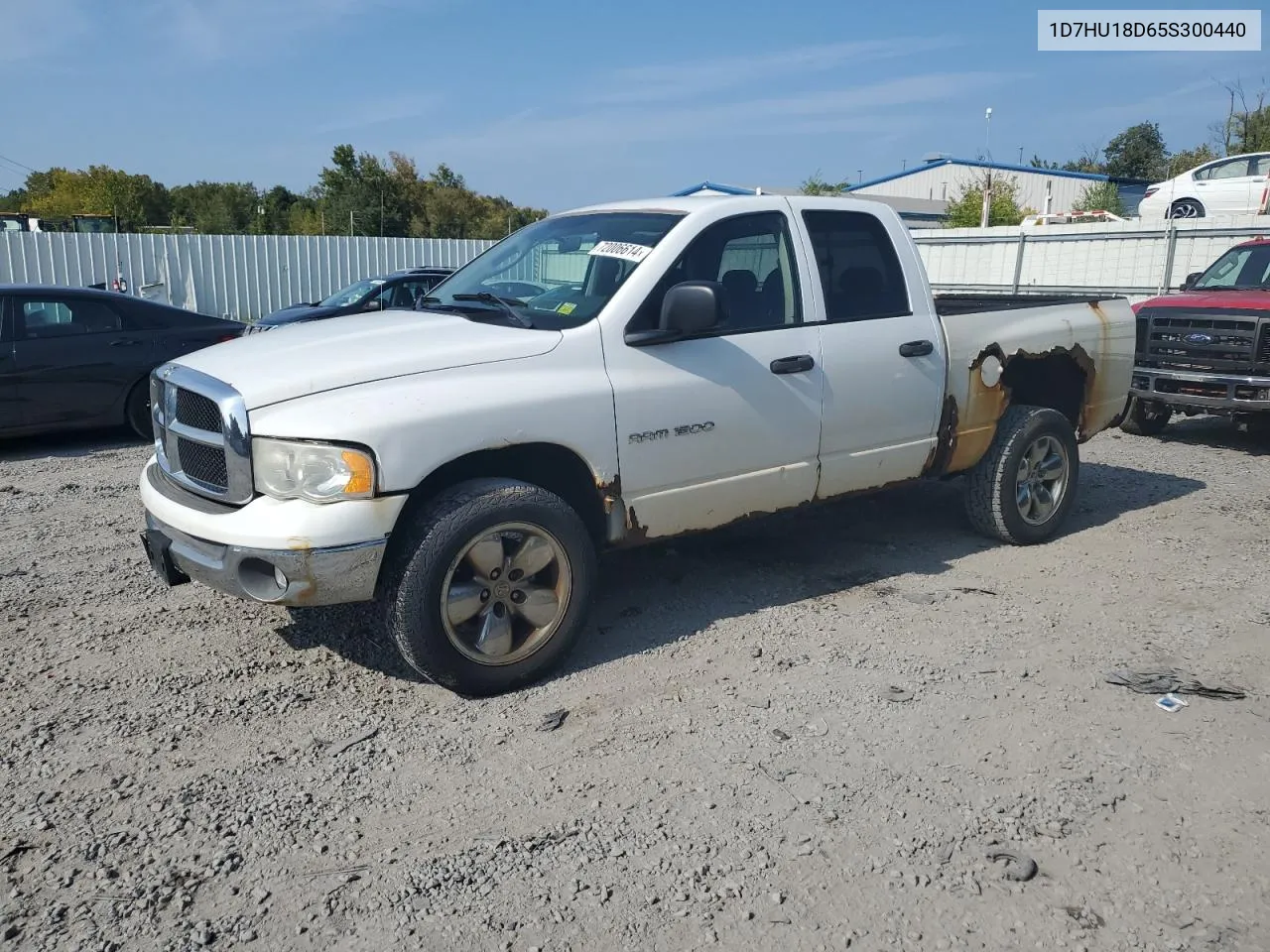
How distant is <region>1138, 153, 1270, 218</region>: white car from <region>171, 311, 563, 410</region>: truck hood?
20.6 metres

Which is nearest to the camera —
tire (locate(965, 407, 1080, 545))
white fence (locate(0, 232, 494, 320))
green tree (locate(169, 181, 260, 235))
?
tire (locate(965, 407, 1080, 545))

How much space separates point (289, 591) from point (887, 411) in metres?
3.06

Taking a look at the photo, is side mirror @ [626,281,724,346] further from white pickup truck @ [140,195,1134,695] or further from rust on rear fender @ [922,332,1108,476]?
rust on rear fender @ [922,332,1108,476]

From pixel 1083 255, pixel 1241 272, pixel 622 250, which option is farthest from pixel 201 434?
pixel 1083 255

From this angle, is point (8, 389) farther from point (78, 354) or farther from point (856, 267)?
point (856, 267)

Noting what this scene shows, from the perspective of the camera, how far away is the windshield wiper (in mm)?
4434

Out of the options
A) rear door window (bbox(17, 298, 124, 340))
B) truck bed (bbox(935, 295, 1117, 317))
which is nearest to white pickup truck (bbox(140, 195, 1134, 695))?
truck bed (bbox(935, 295, 1117, 317))

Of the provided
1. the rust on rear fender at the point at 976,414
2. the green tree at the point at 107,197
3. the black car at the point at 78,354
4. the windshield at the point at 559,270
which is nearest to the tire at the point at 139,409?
the black car at the point at 78,354

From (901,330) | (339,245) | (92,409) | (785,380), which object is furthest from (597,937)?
(339,245)

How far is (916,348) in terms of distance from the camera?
211 inches

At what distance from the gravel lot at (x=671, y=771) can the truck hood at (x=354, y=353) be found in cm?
125

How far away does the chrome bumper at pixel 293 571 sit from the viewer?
3.69 m

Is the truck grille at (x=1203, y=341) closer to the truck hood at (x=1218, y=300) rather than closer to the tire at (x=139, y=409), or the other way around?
the truck hood at (x=1218, y=300)

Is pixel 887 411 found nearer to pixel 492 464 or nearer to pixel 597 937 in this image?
pixel 492 464
